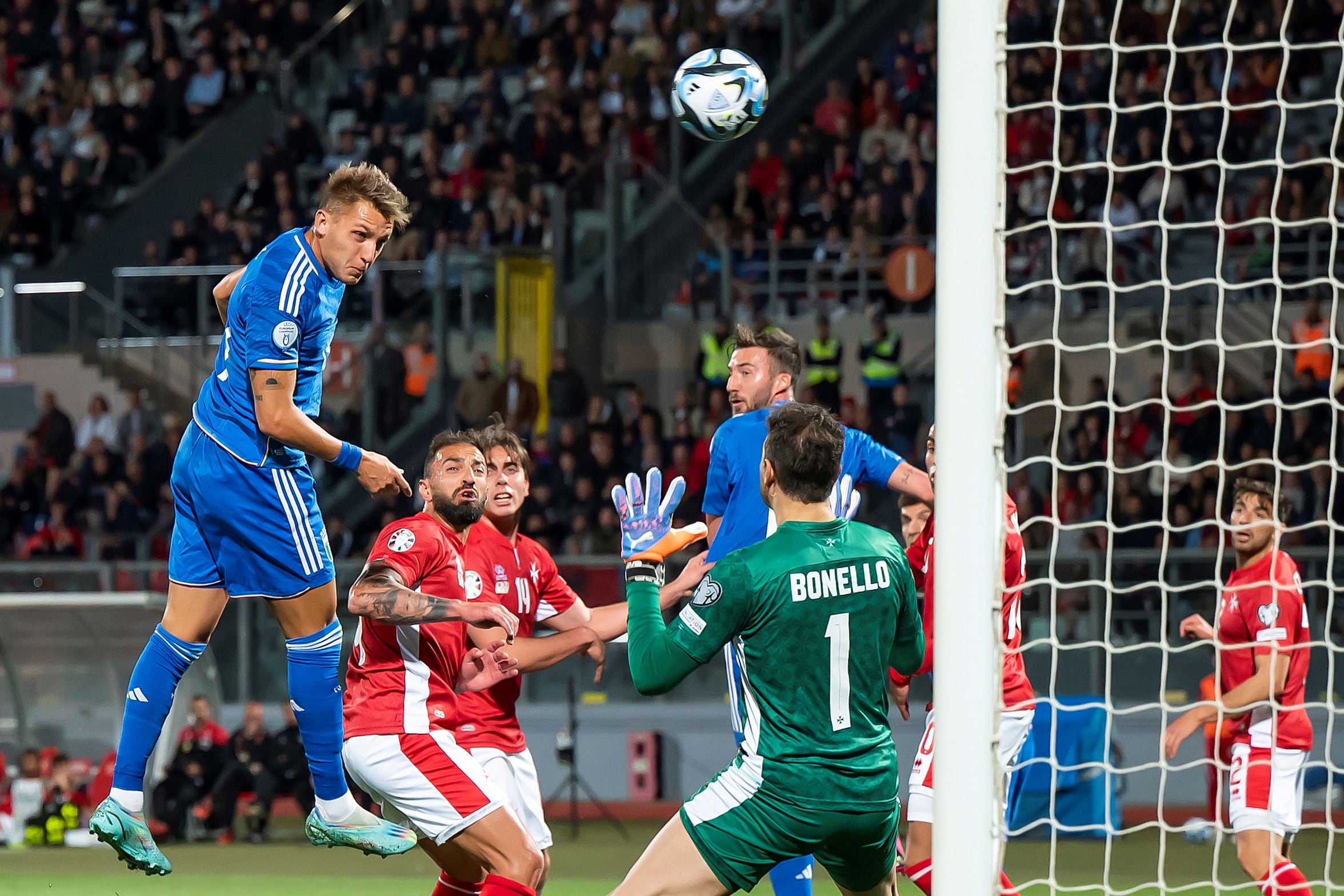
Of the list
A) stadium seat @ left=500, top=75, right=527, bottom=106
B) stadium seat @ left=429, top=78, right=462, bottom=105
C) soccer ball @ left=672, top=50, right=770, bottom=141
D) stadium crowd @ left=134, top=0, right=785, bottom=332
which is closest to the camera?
soccer ball @ left=672, top=50, right=770, bottom=141

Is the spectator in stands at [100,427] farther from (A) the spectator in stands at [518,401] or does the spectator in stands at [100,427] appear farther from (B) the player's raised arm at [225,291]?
(B) the player's raised arm at [225,291]

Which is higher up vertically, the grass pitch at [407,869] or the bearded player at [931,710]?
the bearded player at [931,710]

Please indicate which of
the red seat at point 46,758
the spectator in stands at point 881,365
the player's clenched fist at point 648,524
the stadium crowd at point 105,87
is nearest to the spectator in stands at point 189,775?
the red seat at point 46,758

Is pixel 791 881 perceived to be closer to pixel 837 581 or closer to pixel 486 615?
pixel 486 615

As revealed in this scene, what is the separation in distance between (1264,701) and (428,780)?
3288 mm

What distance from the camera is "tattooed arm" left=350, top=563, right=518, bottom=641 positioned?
5484 mm

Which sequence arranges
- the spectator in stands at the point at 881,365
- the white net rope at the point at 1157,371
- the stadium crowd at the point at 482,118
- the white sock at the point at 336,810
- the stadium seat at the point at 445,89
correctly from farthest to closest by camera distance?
the stadium seat at the point at 445,89 → the stadium crowd at the point at 482,118 → the spectator in stands at the point at 881,365 → the white net rope at the point at 1157,371 → the white sock at the point at 336,810

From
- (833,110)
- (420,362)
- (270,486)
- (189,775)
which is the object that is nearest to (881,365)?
(420,362)

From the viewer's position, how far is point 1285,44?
4.91m

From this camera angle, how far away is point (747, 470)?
21.4 feet

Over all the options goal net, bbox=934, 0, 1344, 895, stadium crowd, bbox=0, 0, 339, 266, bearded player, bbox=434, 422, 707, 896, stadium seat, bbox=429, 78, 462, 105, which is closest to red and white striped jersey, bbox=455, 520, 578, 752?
bearded player, bbox=434, 422, 707, 896

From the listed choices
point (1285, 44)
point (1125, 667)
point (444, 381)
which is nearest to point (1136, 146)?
point (1125, 667)

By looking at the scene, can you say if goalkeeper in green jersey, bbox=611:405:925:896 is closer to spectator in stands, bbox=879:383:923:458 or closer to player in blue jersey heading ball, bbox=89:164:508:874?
player in blue jersey heading ball, bbox=89:164:508:874

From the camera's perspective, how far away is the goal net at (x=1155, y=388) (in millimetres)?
11289
